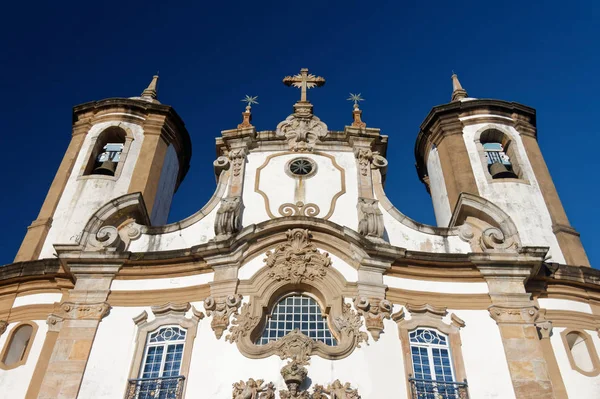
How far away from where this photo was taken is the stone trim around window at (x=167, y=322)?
11023 millimetres

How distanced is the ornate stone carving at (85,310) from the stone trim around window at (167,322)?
0.67 m

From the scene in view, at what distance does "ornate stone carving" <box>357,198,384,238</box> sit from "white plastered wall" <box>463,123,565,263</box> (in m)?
3.85

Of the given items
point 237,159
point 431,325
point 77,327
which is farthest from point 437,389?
point 237,159

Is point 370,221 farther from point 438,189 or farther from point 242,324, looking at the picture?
point 438,189

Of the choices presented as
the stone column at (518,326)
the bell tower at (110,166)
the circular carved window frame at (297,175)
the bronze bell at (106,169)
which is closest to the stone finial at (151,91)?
the bell tower at (110,166)

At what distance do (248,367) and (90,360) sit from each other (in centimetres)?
293

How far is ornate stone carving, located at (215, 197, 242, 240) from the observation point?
1253 cm

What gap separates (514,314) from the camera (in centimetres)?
1154

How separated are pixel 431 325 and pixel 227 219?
15.0ft

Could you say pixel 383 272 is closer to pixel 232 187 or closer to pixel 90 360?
pixel 232 187

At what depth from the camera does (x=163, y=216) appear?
55.3 ft

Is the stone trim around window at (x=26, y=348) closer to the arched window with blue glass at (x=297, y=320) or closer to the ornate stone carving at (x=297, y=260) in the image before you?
the arched window with blue glass at (x=297, y=320)

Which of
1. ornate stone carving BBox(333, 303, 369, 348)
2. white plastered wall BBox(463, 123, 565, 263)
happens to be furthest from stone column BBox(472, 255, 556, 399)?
ornate stone carving BBox(333, 303, 369, 348)

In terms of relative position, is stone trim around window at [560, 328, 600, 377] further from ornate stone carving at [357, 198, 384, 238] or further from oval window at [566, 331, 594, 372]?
ornate stone carving at [357, 198, 384, 238]
